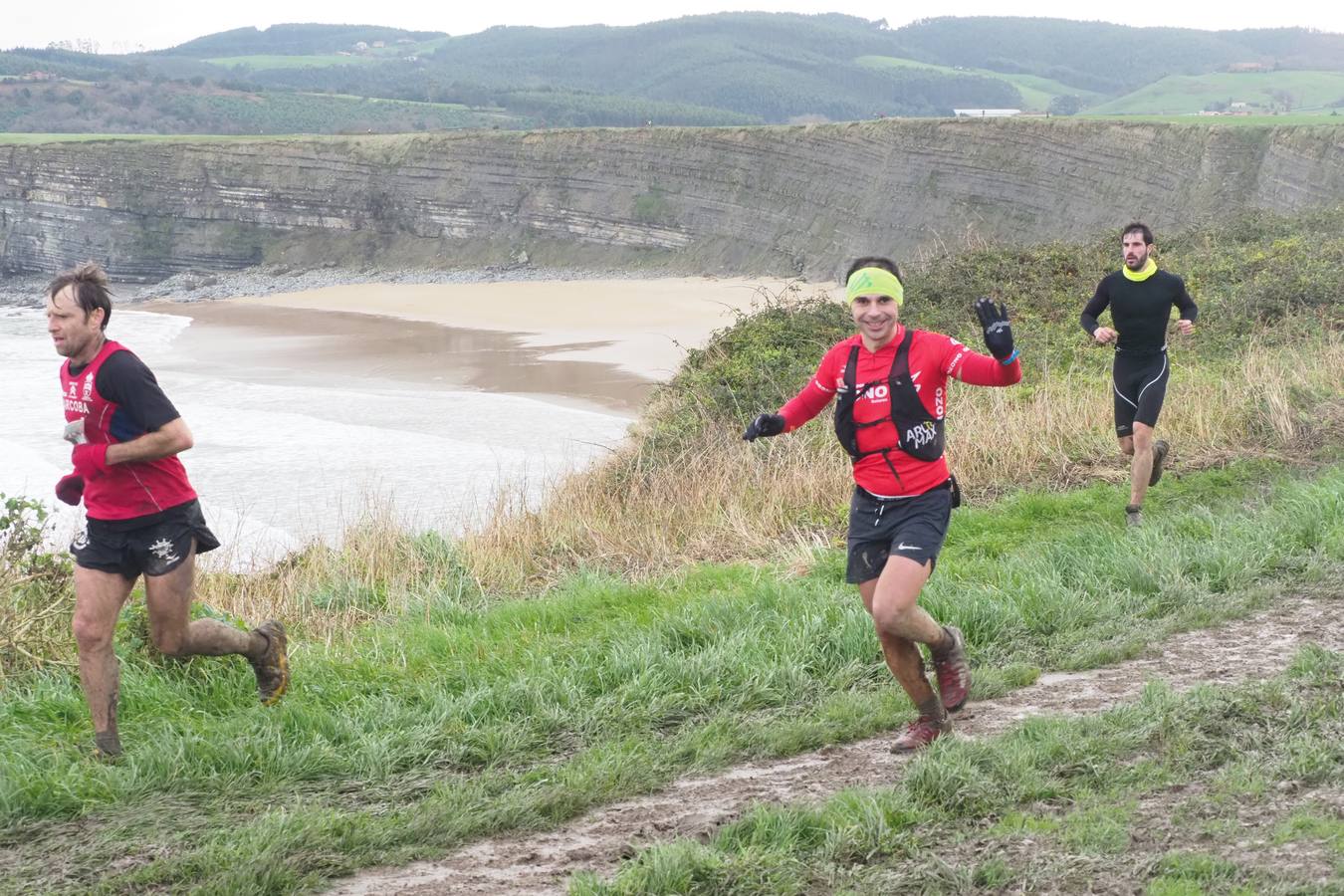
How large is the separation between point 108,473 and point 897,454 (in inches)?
124

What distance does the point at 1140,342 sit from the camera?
937cm

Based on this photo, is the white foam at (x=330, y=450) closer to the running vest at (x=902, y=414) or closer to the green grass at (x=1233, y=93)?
the running vest at (x=902, y=414)

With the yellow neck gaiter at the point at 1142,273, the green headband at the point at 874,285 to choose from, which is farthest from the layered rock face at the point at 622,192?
the green headband at the point at 874,285

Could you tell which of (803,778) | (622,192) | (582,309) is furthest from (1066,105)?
(803,778)

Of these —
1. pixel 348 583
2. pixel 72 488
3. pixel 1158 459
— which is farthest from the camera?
pixel 1158 459

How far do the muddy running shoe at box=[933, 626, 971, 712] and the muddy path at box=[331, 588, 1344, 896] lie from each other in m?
0.11

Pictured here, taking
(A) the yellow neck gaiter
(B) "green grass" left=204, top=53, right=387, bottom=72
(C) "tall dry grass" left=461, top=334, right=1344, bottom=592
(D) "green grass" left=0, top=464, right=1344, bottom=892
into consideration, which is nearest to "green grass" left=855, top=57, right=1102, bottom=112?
(B) "green grass" left=204, top=53, right=387, bottom=72

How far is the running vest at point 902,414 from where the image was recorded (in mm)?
5227

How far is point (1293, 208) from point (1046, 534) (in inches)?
1101

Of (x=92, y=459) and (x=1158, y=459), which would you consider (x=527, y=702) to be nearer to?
(x=92, y=459)

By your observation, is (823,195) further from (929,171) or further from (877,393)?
(877,393)

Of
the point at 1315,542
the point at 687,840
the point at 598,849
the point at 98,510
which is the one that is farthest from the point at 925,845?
the point at 1315,542

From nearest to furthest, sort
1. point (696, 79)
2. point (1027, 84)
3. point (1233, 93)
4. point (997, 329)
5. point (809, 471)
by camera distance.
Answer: point (997, 329) < point (809, 471) < point (1233, 93) < point (696, 79) < point (1027, 84)

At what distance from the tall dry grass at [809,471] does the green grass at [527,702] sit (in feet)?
3.92
